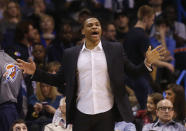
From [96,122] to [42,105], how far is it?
8.17 ft

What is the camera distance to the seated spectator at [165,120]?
5.73m

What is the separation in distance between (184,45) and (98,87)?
555cm

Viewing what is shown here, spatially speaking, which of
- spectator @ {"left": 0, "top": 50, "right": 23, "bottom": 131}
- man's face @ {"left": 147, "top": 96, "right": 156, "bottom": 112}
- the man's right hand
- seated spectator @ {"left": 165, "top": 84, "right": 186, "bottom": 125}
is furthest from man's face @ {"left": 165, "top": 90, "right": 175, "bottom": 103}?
the man's right hand

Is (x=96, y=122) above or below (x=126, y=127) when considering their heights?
above

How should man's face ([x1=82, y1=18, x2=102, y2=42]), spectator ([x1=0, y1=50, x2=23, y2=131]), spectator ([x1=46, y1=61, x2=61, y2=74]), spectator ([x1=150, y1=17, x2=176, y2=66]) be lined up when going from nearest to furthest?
1. man's face ([x1=82, y1=18, x2=102, y2=42])
2. spectator ([x1=0, y1=50, x2=23, y2=131])
3. spectator ([x1=46, y1=61, x2=61, y2=74])
4. spectator ([x1=150, y1=17, x2=176, y2=66])

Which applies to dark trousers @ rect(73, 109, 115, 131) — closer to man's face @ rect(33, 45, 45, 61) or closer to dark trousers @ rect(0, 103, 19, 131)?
dark trousers @ rect(0, 103, 19, 131)

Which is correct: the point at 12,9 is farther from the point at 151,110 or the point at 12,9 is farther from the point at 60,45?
the point at 151,110

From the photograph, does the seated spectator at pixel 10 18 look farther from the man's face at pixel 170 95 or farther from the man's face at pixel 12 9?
the man's face at pixel 170 95

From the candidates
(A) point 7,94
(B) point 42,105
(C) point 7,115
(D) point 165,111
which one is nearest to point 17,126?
(C) point 7,115

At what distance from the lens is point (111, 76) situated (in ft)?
13.7

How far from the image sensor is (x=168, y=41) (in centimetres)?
876

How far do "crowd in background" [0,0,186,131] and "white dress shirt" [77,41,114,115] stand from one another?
4.44 ft

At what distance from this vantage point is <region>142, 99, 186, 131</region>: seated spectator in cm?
573

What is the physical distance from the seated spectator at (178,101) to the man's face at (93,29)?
244 centimetres
